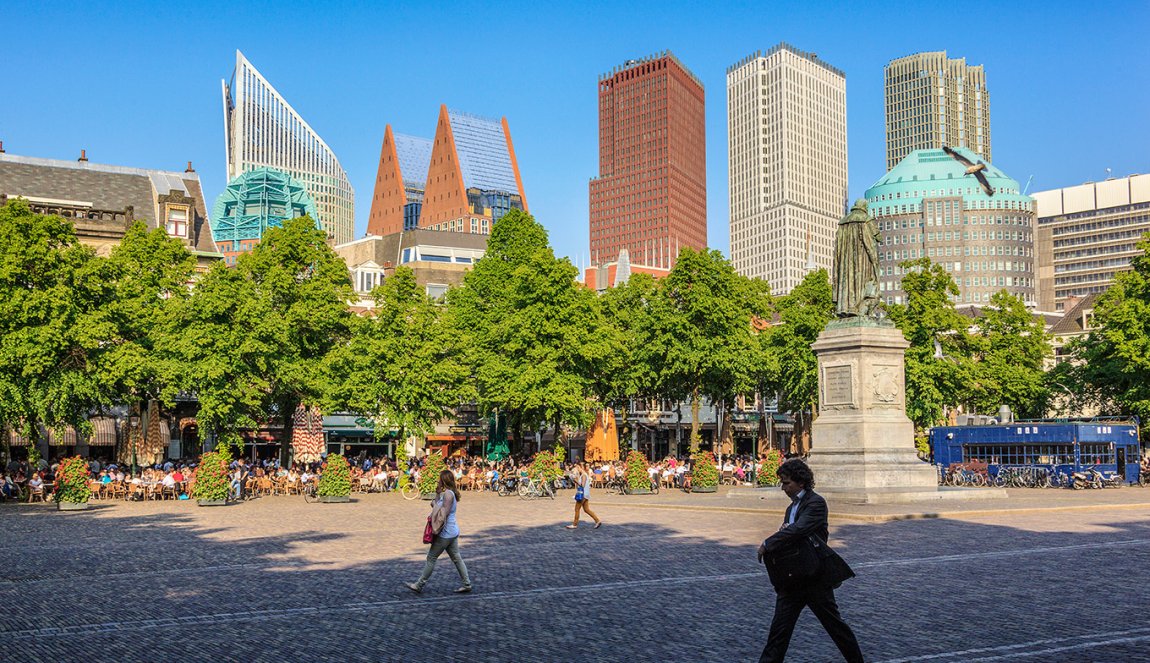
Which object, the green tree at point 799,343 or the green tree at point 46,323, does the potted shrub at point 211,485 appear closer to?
the green tree at point 46,323

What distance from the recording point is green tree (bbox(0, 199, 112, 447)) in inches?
1521

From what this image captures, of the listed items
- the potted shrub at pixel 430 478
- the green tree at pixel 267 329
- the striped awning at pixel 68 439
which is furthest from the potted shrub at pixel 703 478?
the striped awning at pixel 68 439

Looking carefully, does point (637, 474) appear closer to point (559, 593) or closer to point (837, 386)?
point (837, 386)

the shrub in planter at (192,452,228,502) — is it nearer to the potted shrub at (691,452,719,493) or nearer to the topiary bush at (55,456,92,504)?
the topiary bush at (55,456,92,504)

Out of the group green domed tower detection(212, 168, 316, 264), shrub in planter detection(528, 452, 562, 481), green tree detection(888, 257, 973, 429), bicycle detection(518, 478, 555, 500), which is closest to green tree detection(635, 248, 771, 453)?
green tree detection(888, 257, 973, 429)

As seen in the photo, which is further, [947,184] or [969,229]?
[947,184]

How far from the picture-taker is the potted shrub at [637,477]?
40594mm

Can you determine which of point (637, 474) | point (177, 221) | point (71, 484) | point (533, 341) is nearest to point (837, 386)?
point (637, 474)

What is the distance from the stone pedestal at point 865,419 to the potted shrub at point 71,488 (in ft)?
70.7

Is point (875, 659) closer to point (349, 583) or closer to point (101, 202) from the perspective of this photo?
point (349, 583)

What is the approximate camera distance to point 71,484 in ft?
111

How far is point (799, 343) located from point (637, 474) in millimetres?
22343

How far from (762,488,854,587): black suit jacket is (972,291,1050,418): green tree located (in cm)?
5256

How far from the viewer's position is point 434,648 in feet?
36.7
